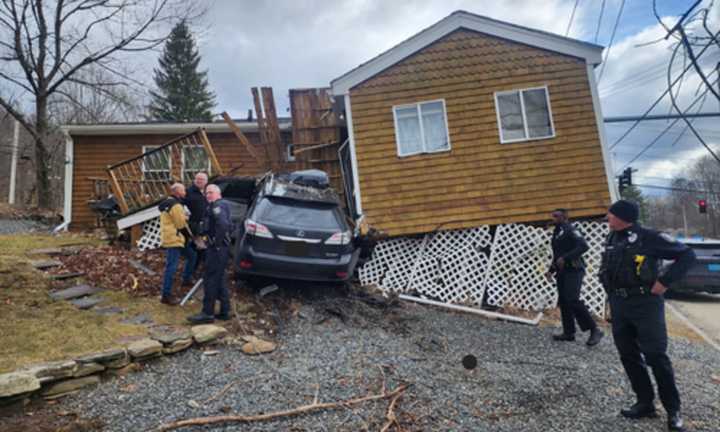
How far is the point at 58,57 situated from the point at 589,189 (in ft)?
60.1

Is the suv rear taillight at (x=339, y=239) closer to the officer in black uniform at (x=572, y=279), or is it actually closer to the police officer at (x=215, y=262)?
the police officer at (x=215, y=262)

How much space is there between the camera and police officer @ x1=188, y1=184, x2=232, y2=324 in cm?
454

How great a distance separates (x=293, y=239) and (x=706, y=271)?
1202 cm

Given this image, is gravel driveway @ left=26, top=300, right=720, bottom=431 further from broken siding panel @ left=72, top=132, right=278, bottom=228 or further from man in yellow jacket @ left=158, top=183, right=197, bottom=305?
broken siding panel @ left=72, top=132, right=278, bottom=228

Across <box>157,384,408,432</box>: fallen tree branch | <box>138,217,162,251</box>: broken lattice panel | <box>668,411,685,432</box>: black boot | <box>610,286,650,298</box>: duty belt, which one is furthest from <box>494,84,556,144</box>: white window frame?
<box>138,217,162,251</box>: broken lattice panel

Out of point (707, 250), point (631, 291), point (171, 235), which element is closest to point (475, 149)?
point (631, 291)

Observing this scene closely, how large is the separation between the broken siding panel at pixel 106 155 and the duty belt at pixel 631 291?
9747mm

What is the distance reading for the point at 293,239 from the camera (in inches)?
205

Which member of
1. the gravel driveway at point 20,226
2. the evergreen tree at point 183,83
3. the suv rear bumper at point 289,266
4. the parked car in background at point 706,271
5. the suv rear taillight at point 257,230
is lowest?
the parked car in background at point 706,271

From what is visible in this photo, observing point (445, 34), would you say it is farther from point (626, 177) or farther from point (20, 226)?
point (20, 226)

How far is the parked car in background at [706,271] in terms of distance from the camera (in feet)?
34.2

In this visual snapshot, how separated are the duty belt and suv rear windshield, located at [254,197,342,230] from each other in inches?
138

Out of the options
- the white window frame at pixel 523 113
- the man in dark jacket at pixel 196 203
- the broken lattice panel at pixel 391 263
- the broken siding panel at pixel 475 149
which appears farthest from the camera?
the white window frame at pixel 523 113

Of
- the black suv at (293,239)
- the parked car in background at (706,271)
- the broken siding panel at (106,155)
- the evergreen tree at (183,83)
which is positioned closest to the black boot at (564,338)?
the black suv at (293,239)
